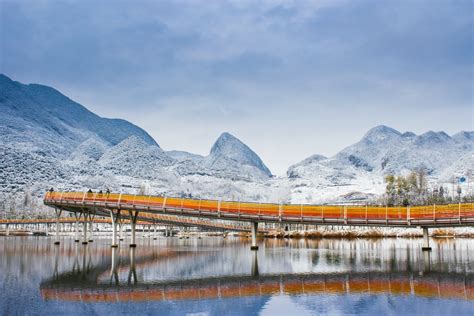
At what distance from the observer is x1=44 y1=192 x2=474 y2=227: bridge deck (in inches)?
2496

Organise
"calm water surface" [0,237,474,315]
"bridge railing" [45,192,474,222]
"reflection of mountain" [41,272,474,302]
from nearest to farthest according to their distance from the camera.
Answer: "calm water surface" [0,237,474,315] < "reflection of mountain" [41,272,474,302] < "bridge railing" [45,192,474,222]

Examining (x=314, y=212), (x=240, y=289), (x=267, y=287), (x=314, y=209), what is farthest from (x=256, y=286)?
(x=314, y=209)

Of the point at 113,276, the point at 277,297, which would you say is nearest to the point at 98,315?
the point at 277,297

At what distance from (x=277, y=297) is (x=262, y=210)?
40.0 metres

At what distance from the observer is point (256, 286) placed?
32.2m

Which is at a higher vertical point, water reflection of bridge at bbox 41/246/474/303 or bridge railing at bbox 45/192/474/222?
bridge railing at bbox 45/192/474/222

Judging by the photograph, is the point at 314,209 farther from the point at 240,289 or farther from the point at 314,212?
the point at 240,289

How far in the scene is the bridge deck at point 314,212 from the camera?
2496 inches

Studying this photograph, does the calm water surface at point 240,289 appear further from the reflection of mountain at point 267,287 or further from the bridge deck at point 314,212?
the bridge deck at point 314,212

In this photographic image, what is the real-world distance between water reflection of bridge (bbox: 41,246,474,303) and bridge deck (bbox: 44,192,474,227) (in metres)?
25.9

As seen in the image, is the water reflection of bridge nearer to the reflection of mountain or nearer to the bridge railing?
the reflection of mountain

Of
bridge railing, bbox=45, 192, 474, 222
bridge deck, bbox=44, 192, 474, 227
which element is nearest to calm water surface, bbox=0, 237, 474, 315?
bridge deck, bbox=44, 192, 474, 227

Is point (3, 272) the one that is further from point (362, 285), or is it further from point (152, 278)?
point (362, 285)

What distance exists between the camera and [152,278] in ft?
121
